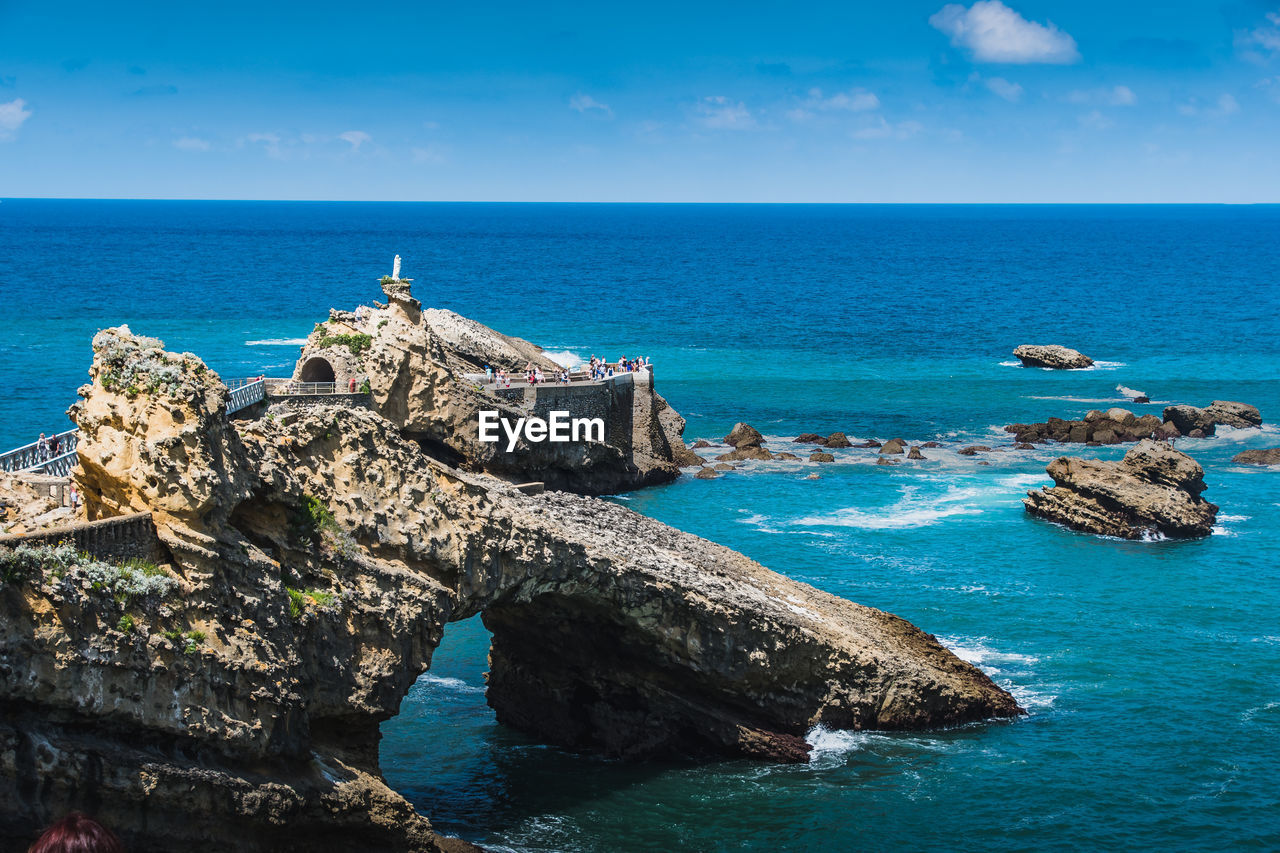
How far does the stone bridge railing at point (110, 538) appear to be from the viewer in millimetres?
20562

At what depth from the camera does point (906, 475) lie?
7188 cm

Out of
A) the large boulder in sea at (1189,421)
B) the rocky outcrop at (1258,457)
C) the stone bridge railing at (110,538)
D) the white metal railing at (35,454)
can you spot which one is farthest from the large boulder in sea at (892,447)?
the stone bridge railing at (110,538)

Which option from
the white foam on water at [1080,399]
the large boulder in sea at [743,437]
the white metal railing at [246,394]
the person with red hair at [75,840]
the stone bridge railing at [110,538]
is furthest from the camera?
the white foam on water at [1080,399]

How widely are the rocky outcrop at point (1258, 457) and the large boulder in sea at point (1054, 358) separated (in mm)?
38076

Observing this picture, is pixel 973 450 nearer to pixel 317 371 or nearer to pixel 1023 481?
pixel 1023 481

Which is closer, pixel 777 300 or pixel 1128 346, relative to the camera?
pixel 1128 346

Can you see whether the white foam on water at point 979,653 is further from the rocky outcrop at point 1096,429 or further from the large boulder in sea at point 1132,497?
the rocky outcrop at point 1096,429

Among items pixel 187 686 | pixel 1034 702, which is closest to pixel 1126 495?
pixel 1034 702

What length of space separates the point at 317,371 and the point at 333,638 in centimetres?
3464

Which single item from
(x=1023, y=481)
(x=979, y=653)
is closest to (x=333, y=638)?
(x=979, y=653)

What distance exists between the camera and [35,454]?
35094mm

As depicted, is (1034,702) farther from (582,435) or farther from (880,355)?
(880,355)

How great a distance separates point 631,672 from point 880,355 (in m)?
91.4

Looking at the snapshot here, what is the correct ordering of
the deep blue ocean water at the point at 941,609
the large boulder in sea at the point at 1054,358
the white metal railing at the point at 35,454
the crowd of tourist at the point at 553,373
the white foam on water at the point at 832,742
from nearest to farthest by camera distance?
1. the deep blue ocean water at the point at 941,609
2. the white metal railing at the point at 35,454
3. the white foam on water at the point at 832,742
4. the crowd of tourist at the point at 553,373
5. the large boulder in sea at the point at 1054,358
